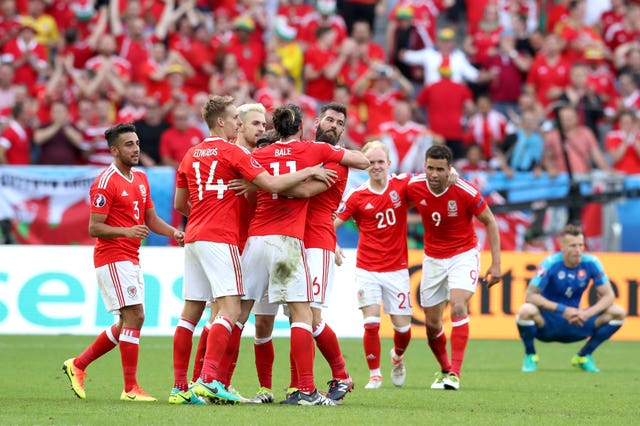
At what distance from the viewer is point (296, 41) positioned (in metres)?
23.5

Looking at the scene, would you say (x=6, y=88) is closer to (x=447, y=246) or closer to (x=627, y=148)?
(x=627, y=148)

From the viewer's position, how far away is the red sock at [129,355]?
10.4 metres

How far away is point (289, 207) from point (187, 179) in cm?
85

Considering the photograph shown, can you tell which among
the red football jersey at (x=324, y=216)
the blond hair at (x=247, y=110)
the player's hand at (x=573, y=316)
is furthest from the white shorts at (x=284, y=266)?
the player's hand at (x=573, y=316)

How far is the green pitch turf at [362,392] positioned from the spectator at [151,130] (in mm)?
3905

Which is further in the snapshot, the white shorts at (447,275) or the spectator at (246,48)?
the spectator at (246,48)

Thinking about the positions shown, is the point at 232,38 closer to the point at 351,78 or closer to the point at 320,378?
the point at 351,78

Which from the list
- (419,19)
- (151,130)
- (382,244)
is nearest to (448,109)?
(419,19)

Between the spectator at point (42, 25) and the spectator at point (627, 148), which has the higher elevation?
the spectator at point (42, 25)

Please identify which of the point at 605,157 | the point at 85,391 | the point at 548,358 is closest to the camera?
the point at 85,391

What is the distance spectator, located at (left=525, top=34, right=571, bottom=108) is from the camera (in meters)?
23.3

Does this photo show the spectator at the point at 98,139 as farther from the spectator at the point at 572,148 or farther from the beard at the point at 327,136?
the beard at the point at 327,136

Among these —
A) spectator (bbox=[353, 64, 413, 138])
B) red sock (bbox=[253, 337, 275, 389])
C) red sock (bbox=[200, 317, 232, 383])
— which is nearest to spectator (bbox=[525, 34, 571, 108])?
spectator (bbox=[353, 64, 413, 138])

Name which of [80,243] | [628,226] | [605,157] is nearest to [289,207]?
[80,243]
